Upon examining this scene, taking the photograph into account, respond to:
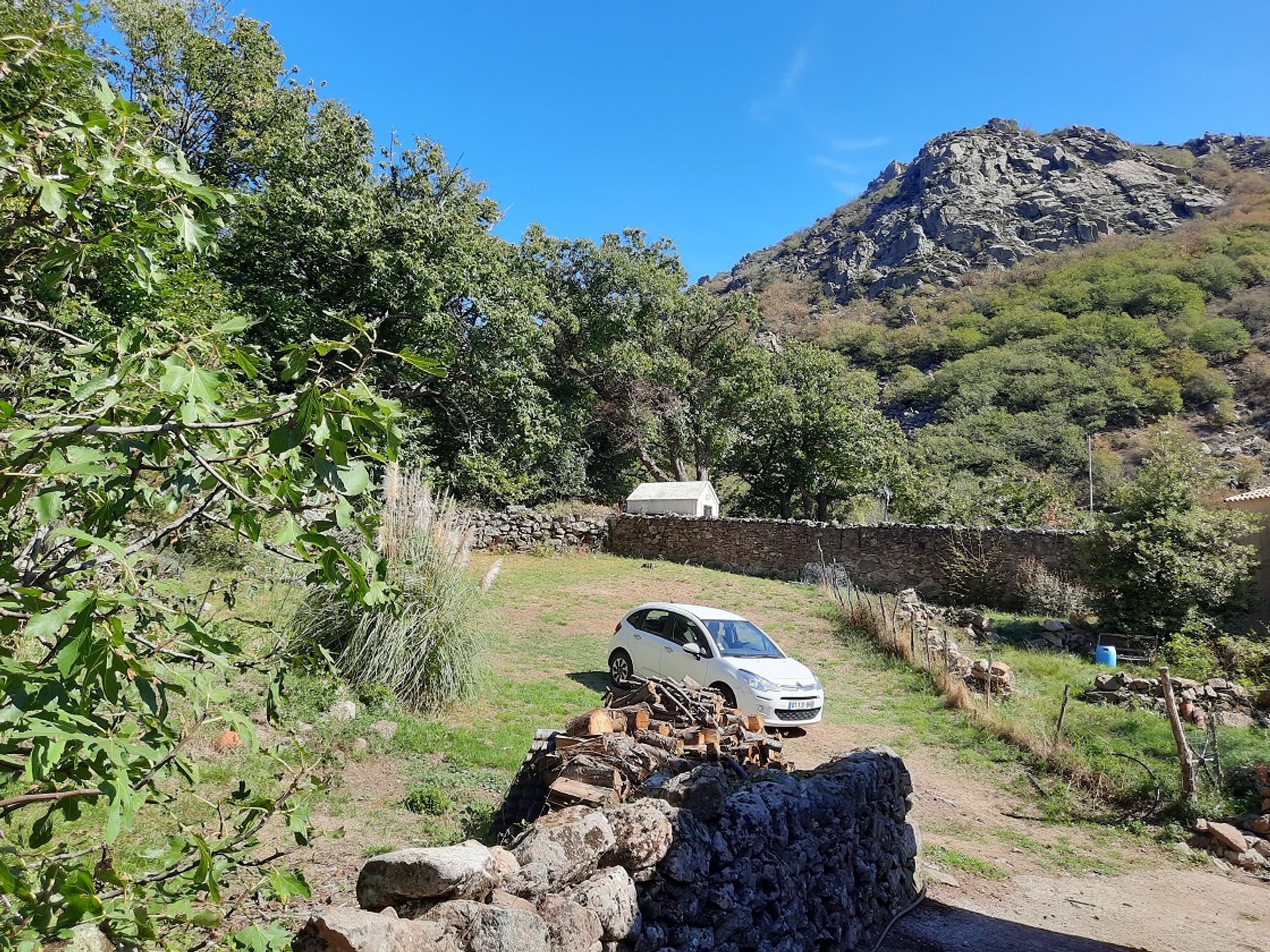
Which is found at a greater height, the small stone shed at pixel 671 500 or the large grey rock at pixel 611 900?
the small stone shed at pixel 671 500

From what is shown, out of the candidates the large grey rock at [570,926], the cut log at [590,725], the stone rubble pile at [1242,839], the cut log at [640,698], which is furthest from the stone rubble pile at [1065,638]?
the large grey rock at [570,926]

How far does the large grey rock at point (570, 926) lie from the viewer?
2840 millimetres

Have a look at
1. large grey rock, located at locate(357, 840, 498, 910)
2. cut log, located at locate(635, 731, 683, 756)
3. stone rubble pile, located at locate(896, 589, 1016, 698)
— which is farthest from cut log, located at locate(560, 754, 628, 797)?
stone rubble pile, located at locate(896, 589, 1016, 698)

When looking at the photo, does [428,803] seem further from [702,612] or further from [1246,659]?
[1246,659]

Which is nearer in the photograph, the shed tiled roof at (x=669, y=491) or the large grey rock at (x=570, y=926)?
the large grey rock at (x=570, y=926)

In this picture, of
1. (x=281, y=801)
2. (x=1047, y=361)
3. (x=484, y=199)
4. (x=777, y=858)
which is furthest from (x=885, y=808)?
(x=1047, y=361)

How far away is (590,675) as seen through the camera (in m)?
10.3

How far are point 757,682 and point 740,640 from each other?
1.04m

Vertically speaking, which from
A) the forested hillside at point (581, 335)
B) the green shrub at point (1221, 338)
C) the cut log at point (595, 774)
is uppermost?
the green shrub at point (1221, 338)

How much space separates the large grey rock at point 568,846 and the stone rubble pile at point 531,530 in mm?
16829

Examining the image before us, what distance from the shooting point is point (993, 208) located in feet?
247

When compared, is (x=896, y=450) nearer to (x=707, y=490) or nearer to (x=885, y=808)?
(x=707, y=490)

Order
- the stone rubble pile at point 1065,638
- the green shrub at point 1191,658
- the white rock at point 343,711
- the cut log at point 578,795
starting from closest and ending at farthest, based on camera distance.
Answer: the cut log at point 578,795 → the white rock at point 343,711 → the green shrub at point 1191,658 → the stone rubble pile at point 1065,638

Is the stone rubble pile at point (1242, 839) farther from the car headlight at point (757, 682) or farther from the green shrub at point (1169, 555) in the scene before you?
the green shrub at point (1169, 555)
